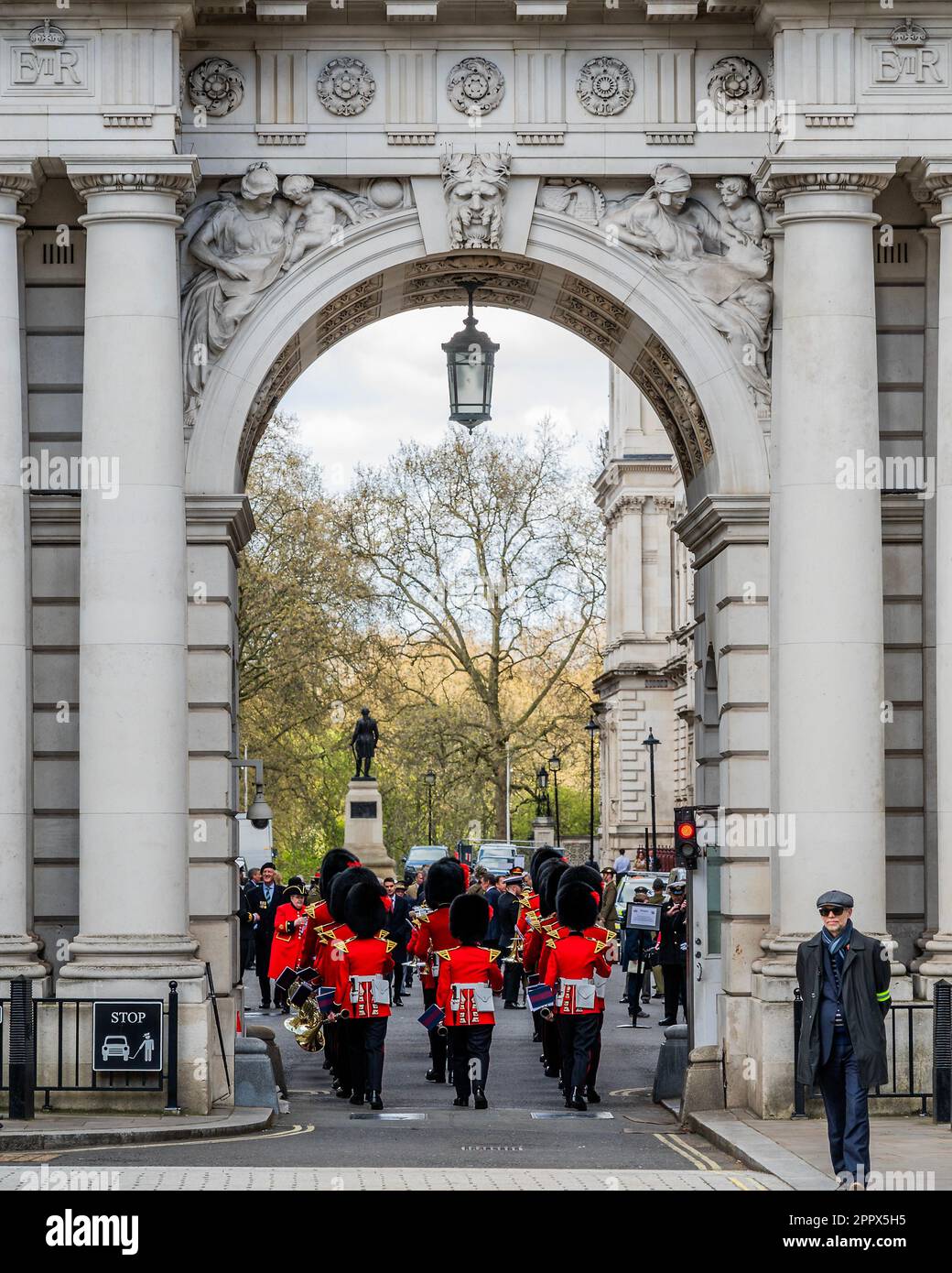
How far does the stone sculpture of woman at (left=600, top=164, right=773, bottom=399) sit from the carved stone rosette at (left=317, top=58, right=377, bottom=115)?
2.25 metres

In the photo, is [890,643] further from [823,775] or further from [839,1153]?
[839,1153]

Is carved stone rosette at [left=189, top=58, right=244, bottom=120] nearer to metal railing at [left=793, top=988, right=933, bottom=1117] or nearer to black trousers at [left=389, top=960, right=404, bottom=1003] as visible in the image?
metal railing at [left=793, top=988, right=933, bottom=1117]

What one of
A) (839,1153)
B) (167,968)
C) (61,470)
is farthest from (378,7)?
(839,1153)

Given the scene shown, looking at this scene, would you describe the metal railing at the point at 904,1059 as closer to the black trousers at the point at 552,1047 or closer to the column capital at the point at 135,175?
the black trousers at the point at 552,1047

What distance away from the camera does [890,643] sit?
19.5 m

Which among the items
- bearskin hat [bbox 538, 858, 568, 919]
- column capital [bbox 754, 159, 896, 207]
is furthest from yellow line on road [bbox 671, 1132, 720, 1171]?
column capital [bbox 754, 159, 896, 207]

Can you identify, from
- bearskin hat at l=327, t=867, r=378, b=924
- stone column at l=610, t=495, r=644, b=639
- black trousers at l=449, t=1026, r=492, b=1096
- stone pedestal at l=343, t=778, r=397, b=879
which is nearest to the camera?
black trousers at l=449, t=1026, r=492, b=1096

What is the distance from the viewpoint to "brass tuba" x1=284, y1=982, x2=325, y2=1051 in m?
22.0

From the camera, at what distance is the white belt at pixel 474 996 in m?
19.6

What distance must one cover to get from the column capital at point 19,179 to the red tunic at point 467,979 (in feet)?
23.5

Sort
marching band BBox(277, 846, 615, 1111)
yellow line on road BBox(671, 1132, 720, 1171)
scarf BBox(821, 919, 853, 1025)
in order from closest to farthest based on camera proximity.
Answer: scarf BBox(821, 919, 853, 1025)
yellow line on road BBox(671, 1132, 720, 1171)
marching band BBox(277, 846, 615, 1111)

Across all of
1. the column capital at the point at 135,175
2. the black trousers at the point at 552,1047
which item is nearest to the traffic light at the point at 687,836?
the black trousers at the point at 552,1047
